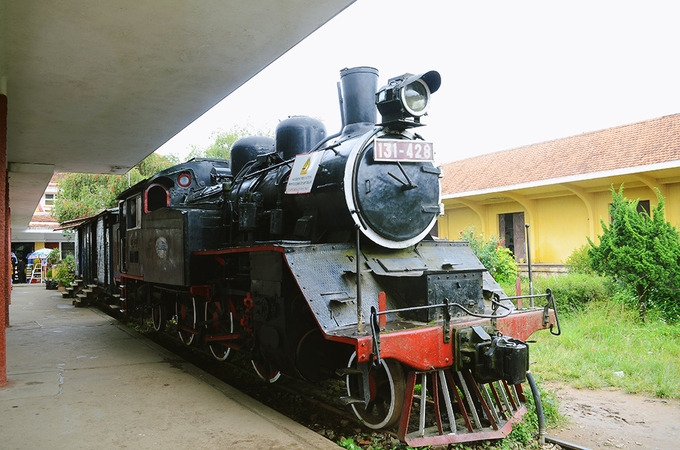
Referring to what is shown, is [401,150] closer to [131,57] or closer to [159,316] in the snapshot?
[131,57]

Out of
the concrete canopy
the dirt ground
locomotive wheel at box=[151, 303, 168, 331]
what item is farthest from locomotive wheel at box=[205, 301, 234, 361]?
the dirt ground

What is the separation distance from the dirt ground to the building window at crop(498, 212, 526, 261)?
918cm

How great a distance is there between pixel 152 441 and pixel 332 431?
145 centimetres

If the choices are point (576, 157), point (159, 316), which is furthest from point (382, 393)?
point (576, 157)

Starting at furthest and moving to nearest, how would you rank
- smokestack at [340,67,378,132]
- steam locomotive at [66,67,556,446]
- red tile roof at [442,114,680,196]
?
1. red tile roof at [442,114,680,196]
2. smokestack at [340,67,378,132]
3. steam locomotive at [66,67,556,446]

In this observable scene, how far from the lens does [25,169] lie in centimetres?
1026

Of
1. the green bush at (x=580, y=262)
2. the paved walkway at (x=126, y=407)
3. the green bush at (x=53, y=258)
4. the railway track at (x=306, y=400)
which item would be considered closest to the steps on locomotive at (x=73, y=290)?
the green bush at (x=53, y=258)

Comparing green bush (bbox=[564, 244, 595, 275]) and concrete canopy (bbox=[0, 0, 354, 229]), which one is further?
green bush (bbox=[564, 244, 595, 275])

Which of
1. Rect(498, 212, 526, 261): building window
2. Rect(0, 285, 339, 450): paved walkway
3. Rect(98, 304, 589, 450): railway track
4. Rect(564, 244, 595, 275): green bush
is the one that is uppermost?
Rect(498, 212, 526, 261): building window

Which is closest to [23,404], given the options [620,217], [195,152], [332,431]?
[332,431]

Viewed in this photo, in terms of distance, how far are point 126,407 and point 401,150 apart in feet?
10.5

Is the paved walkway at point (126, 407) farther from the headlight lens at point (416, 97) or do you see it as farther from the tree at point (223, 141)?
the tree at point (223, 141)

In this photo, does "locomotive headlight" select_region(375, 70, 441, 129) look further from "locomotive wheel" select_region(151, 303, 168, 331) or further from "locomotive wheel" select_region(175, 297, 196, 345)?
"locomotive wheel" select_region(151, 303, 168, 331)

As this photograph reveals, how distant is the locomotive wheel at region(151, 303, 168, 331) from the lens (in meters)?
8.25
